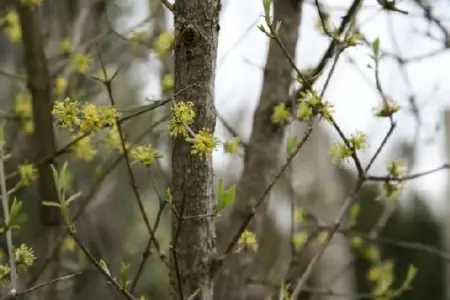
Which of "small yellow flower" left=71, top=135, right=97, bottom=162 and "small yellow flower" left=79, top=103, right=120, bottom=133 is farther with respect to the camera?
"small yellow flower" left=71, top=135, right=97, bottom=162

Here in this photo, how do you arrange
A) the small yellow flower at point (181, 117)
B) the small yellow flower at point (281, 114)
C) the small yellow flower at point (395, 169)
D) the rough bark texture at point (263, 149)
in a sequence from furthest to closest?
the rough bark texture at point (263, 149) < the small yellow flower at point (281, 114) < the small yellow flower at point (395, 169) < the small yellow flower at point (181, 117)

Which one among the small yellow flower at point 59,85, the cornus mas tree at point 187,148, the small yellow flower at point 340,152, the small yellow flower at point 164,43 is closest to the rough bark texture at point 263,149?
the cornus mas tree at point 187,148

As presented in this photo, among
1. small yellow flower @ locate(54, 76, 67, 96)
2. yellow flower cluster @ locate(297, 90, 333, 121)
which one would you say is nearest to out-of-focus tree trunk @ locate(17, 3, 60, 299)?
small yellow flower @ locate(54, 76, 67, 96)

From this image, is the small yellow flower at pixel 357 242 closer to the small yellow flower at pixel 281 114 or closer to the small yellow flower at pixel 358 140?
the small yellow flower at pixel 281 114

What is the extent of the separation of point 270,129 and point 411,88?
473 millimetres

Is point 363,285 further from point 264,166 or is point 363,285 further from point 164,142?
point 264,166

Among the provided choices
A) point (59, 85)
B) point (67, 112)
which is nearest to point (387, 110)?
point (67, 112)

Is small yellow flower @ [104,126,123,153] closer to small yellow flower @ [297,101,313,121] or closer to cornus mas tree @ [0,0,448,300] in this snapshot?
cornus mas tree @ [0,0,448,300]

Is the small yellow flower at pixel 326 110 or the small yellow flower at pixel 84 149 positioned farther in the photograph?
the small yellow flower at pixel 84 149

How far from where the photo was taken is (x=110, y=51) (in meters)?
1.87

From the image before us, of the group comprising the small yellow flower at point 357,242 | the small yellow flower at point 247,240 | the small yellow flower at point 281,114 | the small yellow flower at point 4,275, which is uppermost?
the small yellow flower at point 281,114

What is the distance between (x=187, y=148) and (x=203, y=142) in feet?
0.25

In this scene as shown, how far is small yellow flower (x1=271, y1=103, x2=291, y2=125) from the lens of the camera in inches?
38.5

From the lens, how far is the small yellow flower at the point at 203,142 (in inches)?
25.4
